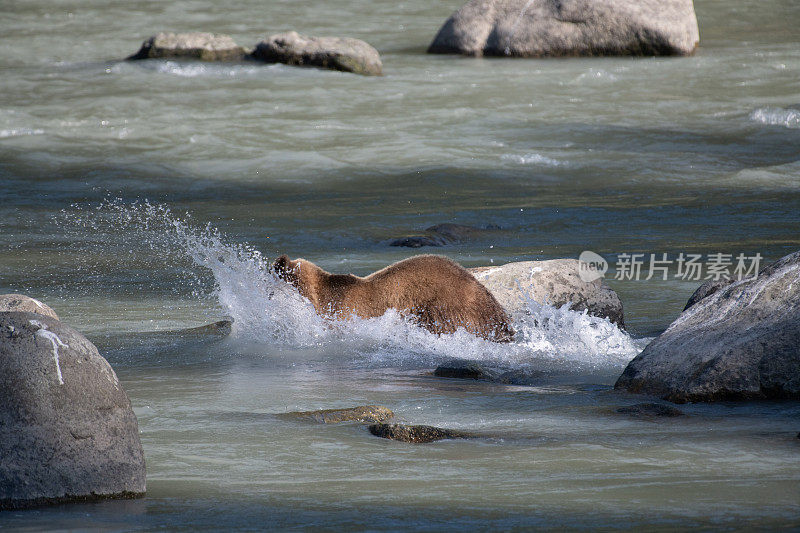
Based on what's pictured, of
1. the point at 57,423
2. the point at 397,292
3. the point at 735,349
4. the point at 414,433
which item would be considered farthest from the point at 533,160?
the point at 57,423

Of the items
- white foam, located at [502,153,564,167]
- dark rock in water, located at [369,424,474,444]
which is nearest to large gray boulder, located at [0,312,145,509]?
dark rock in water, located at [369,424,474,444]

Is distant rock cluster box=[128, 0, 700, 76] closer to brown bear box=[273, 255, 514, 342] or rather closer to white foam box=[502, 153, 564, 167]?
white foam box=[502, 153, 564, 167]

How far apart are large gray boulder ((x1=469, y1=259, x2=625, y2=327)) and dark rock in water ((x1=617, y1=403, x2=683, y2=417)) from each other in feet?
8.09

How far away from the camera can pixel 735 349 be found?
634 cm

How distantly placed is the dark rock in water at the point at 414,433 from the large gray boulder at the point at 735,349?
1398mm

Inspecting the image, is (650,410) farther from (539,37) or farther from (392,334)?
(539,37)

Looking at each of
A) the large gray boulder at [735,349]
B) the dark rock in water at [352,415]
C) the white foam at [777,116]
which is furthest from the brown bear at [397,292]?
the white foam at [777,116]

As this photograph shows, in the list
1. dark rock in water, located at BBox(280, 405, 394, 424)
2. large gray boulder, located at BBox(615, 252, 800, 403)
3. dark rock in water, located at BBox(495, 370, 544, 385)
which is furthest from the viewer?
dark rock in water, located at BBox(495, 370, 544, 385)

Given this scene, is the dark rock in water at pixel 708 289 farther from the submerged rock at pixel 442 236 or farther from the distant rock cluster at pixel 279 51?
the distant rock cluster at pixel 279 51

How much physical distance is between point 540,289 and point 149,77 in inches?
671

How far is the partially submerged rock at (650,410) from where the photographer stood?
5881 mm

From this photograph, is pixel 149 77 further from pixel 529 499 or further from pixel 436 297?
pixel 529 499

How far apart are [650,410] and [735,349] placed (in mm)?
693

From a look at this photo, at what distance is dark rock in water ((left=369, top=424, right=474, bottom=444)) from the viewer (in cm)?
540
